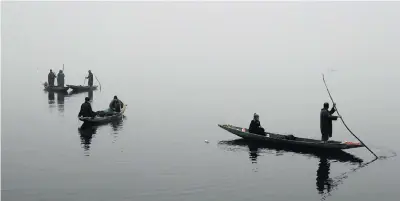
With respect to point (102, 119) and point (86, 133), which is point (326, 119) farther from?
point (102, 119)

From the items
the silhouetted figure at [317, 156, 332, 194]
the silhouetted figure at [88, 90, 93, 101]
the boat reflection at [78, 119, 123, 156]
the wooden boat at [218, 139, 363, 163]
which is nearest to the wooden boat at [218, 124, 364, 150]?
the wooden boat at [218, 139, 363, 163]

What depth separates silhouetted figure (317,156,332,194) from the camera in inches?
752

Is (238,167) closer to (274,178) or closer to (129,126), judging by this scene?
(274,178)

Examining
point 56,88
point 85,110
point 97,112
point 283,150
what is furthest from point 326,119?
point 56,88

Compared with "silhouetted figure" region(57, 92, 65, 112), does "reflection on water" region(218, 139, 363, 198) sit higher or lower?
lower

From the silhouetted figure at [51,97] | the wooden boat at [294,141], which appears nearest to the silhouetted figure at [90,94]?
the silhouetted figure at [51,97]

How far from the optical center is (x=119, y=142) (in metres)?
26.9

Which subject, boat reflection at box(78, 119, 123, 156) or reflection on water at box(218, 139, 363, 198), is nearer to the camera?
reflection on water at box(218, 139, 363, 198)

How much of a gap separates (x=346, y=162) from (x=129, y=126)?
47.1ft

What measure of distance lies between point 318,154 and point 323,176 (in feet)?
11.7

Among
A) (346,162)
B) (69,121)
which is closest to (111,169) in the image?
(346,162)

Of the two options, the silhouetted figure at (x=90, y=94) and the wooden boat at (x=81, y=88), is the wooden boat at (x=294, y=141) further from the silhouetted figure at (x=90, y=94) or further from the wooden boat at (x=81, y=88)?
the wooden boat at (x=81, y=88)

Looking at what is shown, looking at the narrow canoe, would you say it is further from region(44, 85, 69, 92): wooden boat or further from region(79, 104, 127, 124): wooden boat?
region(79, 104, 127, 124): wooden boat

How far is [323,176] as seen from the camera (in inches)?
811
